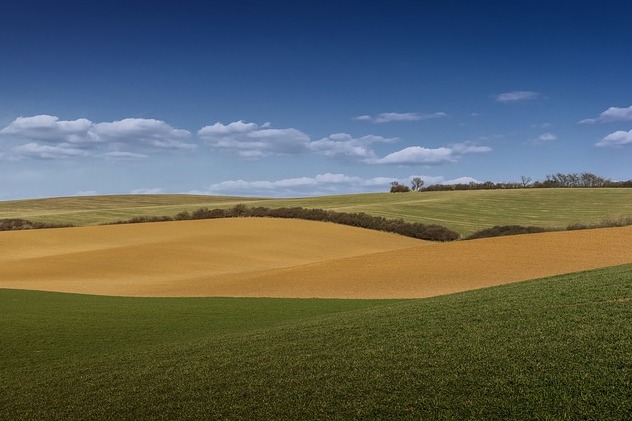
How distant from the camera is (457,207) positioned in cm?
5609

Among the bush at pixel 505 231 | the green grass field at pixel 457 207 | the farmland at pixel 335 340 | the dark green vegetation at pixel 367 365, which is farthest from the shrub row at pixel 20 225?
the dark green vegetation at pixel 367 365

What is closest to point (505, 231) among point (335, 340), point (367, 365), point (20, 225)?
point (335, 340)

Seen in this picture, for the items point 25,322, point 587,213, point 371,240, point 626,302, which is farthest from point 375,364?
point 587,213

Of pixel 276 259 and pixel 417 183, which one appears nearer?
pixel 276 259

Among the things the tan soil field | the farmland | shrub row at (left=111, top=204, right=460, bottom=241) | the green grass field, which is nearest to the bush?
shrub row at (left=111, top=204, right=460, bottom=241)

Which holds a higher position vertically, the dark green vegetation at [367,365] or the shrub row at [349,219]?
the shrub row at [349,219]

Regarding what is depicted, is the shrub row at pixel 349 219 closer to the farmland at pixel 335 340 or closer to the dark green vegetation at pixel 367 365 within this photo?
the farmland at pixel 335 340

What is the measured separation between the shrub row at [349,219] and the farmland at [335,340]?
12.6 m

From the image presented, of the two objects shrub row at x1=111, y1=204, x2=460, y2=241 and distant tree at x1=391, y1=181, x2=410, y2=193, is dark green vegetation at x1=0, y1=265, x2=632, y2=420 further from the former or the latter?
distant tree at x1=391, y1=181, x2=410, y2=193

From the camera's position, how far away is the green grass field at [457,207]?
1932 inches

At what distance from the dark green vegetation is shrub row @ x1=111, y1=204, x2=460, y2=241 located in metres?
28.7

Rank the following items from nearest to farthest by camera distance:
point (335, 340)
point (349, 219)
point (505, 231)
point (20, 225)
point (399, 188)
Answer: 1. point (335, 340)
2. point (505, 231)
3. point (20, 225)
4. point (349, 219)
5. point (399, 188)

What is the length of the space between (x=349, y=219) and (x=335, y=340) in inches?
1440

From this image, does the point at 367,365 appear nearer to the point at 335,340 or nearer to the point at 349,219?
the point at 335,340
